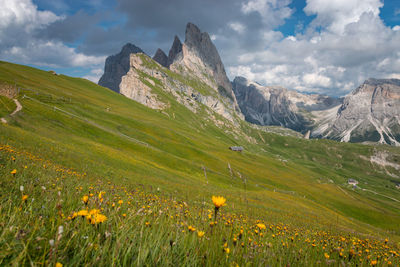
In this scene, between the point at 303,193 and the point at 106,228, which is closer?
the point at 106,228

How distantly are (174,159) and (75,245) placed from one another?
56224 millimetres

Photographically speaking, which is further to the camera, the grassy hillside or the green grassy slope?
the green grassy slope

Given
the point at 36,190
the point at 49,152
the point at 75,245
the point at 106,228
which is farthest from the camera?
the point at 49,152

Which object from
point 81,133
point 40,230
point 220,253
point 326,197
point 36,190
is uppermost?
point 40,230

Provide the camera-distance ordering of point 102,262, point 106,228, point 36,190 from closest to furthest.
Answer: point 102,262 < point 106,228 < point 36,190

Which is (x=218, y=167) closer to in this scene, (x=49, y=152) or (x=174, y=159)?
(x=174, y=159)

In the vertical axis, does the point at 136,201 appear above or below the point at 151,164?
above

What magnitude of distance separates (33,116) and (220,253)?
57063mm

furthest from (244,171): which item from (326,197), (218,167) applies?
(326,197)

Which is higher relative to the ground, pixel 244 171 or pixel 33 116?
pixel 33 116

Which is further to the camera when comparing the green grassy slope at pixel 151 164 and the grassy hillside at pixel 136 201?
the green grassy slope at pixel 151 164

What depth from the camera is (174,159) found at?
190ft

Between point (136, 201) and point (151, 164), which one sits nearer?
point (136, 201)

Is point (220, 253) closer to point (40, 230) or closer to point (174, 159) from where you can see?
point (40, 230)
